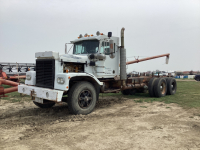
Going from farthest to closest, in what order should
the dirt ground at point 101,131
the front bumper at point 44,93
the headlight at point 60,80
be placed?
the headlight at point 60,80 < the front bumper at point 44,93 < the dirt ground at point 101,131

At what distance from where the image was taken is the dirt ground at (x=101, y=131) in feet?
12.4

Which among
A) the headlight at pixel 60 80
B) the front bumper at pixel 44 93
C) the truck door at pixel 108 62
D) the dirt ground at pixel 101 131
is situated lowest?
the dirt ground at pixel 101 131

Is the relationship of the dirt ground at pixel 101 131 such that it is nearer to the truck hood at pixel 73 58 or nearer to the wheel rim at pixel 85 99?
the wheel rim at pixel 85 99

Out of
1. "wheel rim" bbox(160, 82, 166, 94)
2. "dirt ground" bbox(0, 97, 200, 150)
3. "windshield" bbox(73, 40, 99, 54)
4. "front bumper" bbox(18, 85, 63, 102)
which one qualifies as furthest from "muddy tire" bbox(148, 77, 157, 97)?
"front bumper" bbox(18, 85, 63, 102)

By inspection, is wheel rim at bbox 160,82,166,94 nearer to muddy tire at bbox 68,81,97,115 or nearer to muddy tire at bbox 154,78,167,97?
muddy tire at bbox 154,78,167,97

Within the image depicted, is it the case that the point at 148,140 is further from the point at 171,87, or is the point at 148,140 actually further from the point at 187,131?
the point at 171,87

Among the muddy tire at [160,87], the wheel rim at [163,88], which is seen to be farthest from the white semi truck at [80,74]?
the wheel rim at [163,88]

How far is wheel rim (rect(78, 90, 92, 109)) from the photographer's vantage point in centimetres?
618

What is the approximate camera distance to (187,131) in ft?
15.0

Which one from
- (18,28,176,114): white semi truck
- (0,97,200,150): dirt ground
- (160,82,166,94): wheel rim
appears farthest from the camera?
(160,82,166,94): wheel rim

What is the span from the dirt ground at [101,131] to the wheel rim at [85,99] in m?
0.40

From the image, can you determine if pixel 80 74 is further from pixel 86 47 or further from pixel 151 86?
pixel 151 86

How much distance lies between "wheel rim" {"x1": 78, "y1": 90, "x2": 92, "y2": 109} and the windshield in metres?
1.86

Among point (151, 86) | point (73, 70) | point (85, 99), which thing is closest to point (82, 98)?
point (85, 99)
